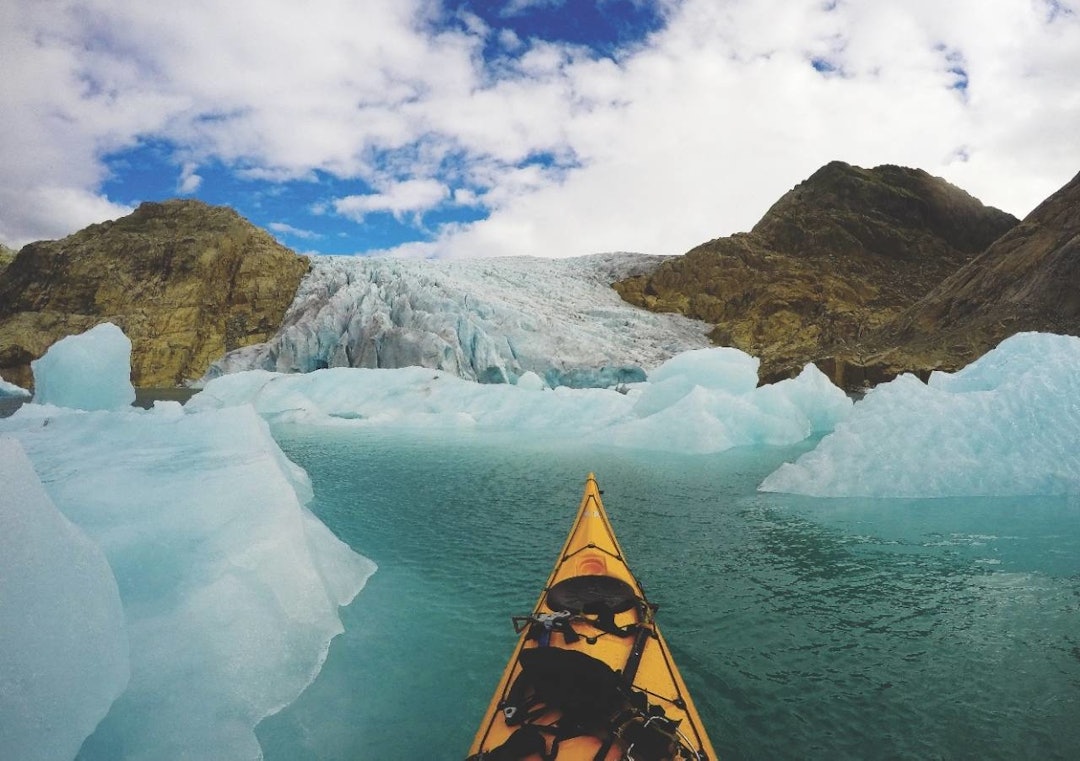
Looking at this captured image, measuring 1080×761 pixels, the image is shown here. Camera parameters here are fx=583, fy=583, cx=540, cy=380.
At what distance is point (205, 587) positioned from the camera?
155 inches

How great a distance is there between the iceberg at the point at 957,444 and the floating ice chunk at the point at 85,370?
69.2ft

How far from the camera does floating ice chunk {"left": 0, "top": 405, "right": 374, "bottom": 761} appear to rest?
313 centimetres

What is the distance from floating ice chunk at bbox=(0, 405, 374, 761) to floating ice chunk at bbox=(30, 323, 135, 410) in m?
15.9

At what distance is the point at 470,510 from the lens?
9.16 m

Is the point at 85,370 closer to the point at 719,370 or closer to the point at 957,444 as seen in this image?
the point at 719,370

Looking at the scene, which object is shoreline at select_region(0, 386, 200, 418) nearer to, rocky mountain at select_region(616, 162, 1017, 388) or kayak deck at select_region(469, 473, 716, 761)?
kayak deck at select_region(469, 473, 716, 761)

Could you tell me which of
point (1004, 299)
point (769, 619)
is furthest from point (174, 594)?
point (1004, 299)

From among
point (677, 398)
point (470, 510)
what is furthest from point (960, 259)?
point (470, 510)

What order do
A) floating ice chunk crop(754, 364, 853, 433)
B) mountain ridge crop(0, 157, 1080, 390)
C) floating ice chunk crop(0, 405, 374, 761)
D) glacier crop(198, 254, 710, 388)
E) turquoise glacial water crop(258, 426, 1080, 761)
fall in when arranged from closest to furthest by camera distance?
floating ice chunk crop(0, 405, 374, 761) → turquoise glacial water crop(258, 426, 1080, 761) → floating ice chunk crop(754, 364, 853, 433) → mountain ridge crop(0, 157, 1080, 390) → glacier crop(198, 254, 710, 388)

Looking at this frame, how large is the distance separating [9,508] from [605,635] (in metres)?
3.04

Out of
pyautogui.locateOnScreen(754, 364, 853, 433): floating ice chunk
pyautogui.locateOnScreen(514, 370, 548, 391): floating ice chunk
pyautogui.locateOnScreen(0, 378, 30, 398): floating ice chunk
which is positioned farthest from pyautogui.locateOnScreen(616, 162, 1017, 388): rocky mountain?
pyautogui.locateOnScreen(0, 378, 30, 398): floating ice chunk

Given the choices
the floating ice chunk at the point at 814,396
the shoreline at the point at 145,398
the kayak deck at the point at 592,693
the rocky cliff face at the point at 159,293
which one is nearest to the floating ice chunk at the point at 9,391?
the shoreline at the point at 145,398

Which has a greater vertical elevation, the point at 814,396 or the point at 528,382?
the point at 528,382

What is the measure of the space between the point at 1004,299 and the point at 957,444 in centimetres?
2069
